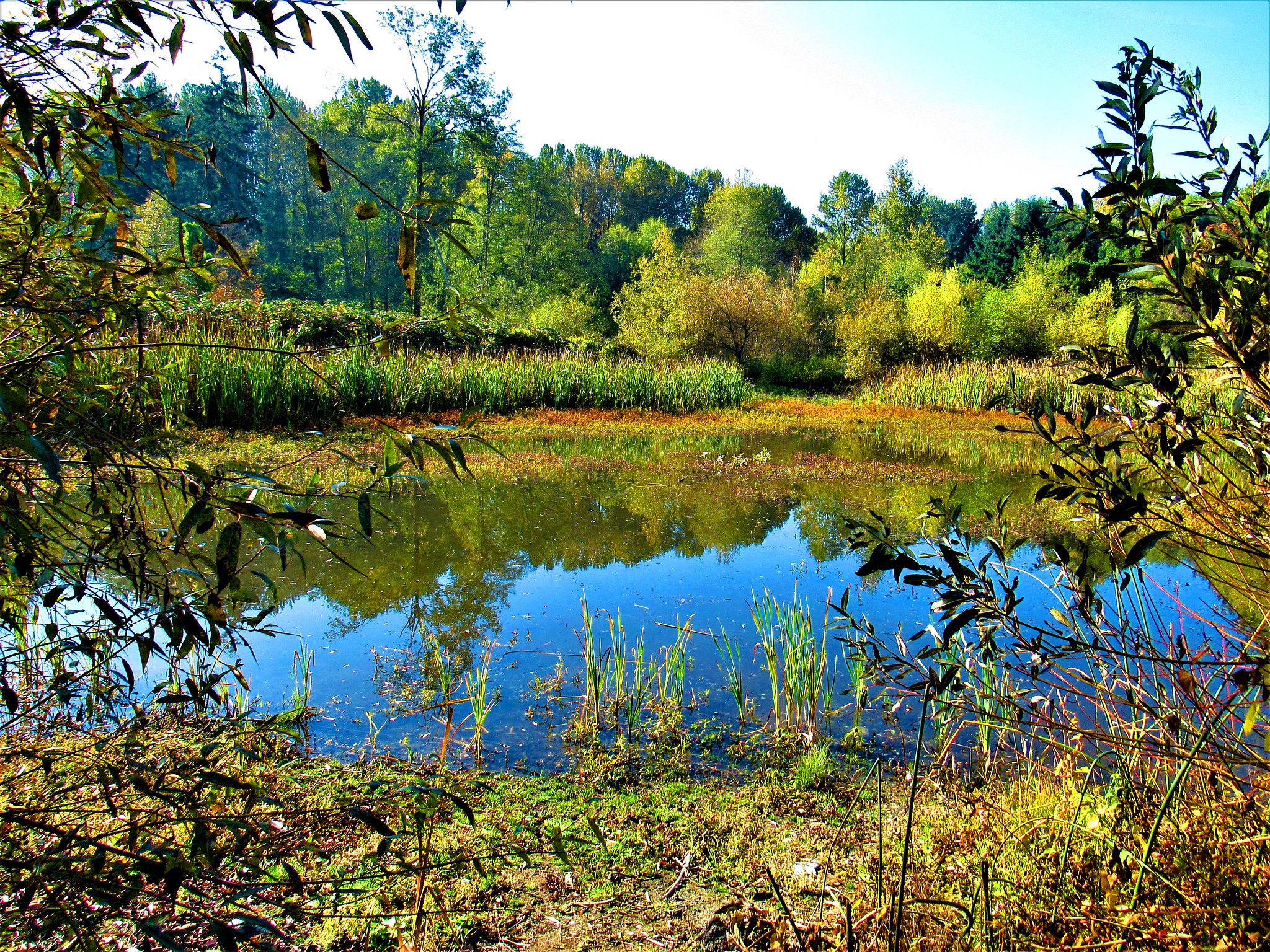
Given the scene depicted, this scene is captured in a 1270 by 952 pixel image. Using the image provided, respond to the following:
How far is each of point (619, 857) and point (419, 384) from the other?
1386 cm

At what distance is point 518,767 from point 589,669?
0.65m

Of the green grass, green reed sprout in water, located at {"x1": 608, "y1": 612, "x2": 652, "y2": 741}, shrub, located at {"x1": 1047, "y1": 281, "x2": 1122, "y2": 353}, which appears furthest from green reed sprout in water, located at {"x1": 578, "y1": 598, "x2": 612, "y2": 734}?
shrub, located at {"x1": 1047, "y1": 281, "x2": 1122, "y2": 353}

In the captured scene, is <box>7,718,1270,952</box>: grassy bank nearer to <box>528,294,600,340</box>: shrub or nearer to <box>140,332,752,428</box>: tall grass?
<box>140,332,752,428</box>: tall grass

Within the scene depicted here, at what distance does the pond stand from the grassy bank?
56cm

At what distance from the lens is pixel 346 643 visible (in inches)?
195

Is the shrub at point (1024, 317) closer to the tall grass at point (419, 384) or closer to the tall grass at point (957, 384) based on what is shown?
the tall grass at point (957, 384)

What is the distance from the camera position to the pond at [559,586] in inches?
161

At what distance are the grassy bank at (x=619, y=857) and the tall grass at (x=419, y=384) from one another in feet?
20.3

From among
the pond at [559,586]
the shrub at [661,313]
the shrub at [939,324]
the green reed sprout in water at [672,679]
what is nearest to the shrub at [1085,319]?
the shrub at [939,324]

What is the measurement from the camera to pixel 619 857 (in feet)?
9.09

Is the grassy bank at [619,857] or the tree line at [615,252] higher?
the tree line at [615,252]

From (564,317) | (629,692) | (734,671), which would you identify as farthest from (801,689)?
(564,317)

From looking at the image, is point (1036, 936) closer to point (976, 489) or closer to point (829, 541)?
point (829, 541)

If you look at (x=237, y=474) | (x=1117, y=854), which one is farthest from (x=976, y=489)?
(x=237, y=474)
